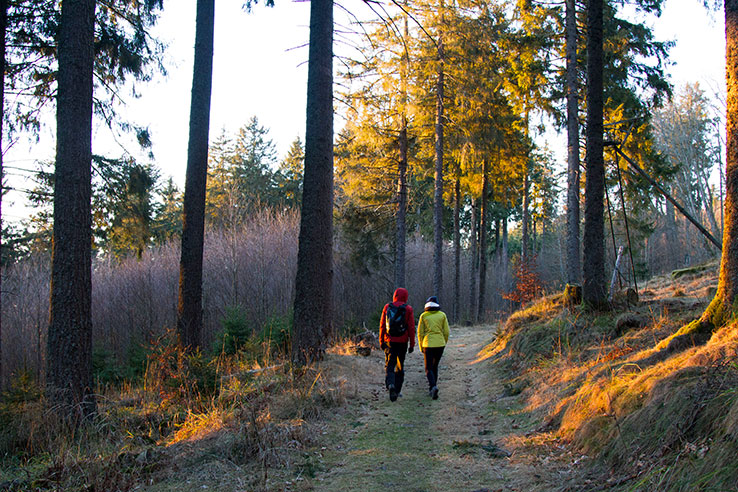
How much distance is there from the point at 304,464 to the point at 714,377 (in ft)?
13.2

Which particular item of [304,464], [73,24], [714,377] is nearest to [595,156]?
[714,377]

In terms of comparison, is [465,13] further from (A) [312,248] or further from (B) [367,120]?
(A) [312,248]

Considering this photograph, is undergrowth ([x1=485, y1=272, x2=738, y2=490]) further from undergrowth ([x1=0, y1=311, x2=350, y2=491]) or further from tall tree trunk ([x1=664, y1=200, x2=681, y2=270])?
tall tree trunk ([x1=664, y1=200, x2=681, y2=270])

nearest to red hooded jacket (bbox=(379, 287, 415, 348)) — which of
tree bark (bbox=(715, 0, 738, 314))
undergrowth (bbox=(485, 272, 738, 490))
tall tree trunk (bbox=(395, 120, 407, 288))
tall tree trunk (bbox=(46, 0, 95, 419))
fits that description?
undergrowth (bbox=(485, 272, 738, 490))

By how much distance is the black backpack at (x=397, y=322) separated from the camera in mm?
8766

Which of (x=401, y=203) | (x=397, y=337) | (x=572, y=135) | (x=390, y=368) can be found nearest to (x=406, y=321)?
(x=397, y=337)

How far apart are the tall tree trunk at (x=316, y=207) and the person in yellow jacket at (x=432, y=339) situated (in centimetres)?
195

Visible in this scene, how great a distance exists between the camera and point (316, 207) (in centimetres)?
951

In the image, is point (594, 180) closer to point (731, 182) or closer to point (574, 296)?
point (574, 296)

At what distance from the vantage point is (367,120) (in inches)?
769

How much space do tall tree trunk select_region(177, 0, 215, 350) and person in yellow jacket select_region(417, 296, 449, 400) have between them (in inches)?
198

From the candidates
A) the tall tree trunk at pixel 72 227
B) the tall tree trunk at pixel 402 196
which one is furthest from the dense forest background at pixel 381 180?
the tall tree trunk at pixel 72 227

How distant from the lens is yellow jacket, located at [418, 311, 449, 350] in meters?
8.94

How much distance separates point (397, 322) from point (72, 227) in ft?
18.7
